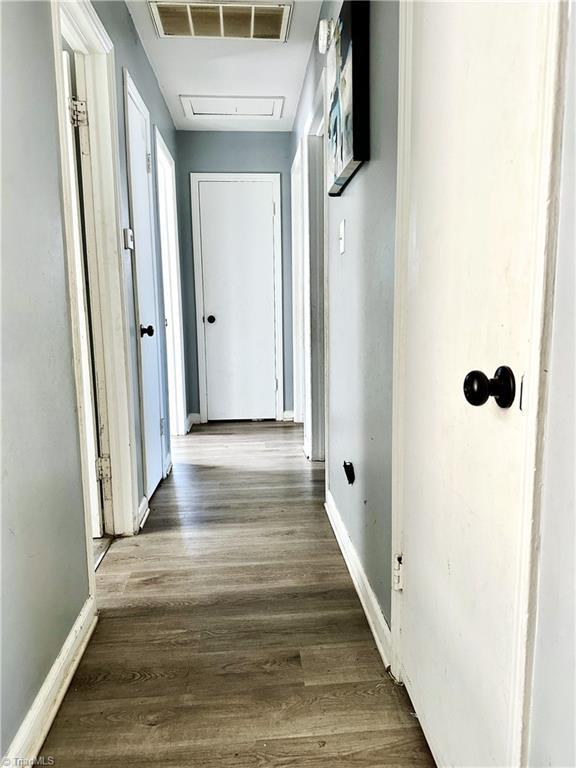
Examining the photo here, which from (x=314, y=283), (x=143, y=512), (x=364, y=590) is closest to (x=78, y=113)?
(x=314, y=283)

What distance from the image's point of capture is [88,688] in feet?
4.51

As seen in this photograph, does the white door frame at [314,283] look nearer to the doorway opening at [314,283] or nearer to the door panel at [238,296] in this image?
the doorway opening at [314,283]

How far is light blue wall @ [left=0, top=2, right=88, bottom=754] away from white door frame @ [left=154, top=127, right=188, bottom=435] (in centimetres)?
246

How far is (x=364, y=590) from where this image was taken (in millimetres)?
1729

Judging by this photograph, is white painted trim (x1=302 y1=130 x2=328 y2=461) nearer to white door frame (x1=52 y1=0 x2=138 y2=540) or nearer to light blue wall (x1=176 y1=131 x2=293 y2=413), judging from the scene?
light blue wall (x1=176 y1=131 x2=293 y2=413)

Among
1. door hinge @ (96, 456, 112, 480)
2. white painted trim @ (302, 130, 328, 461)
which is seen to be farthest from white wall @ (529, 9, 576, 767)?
white painted trim @ (302, 130, 328, 461)

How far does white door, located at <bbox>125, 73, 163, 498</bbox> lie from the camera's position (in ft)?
8.10

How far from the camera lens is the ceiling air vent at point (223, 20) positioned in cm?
240

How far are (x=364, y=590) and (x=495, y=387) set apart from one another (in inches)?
47.7

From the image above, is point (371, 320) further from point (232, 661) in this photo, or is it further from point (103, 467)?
point (103, 467)

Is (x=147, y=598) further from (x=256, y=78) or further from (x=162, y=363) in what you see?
(x=256, y=78)

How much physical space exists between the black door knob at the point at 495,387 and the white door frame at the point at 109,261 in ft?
4.86

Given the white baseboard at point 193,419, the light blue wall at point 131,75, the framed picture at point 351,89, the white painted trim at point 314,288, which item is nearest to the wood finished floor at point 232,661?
the light blue wall at point 131,75

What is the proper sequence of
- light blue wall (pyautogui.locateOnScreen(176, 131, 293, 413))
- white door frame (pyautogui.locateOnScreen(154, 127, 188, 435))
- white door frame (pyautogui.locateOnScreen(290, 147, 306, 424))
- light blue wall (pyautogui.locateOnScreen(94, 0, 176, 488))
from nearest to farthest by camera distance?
light blue wall (pyautogui.locateOnScreen(94, 0, 176, 488))
white door frame (pyautogui.locateOnScreen(290, 147, 306, 424))
white door frame (pyautogui.locateOnScreen(154, 127, 188, 435))
light blue wall (pyautogui.locateOnScreen(176, 131, 293, 413))
